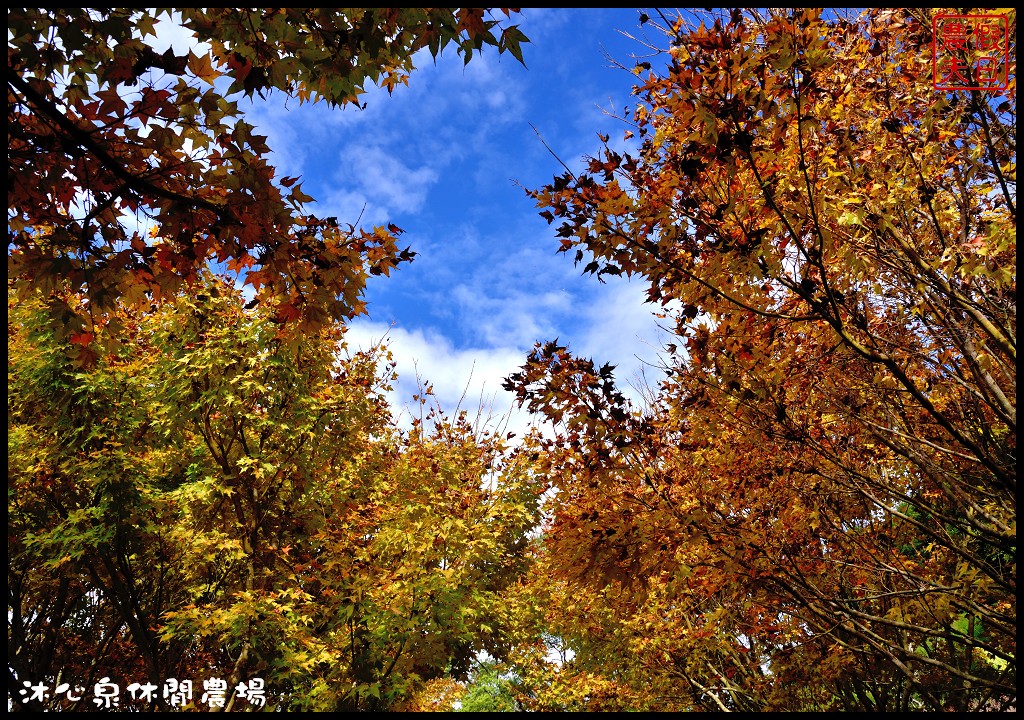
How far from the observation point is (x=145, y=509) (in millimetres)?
10055

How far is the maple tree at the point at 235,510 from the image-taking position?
9445 millimetres

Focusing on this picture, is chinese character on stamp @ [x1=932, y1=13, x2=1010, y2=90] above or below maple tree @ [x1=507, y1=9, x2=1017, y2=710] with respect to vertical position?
above

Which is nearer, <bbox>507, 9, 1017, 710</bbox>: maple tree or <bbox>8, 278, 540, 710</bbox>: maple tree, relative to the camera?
<bbox>507, 9, 1017, 710</bbox>: maple tree

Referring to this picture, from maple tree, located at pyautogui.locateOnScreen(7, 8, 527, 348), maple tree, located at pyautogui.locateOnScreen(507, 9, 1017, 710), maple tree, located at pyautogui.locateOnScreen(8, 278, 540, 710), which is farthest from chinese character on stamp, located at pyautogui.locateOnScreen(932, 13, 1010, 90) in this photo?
maple tree, located at pyautogui.locateOnScreen(8, 278, 540, 710)

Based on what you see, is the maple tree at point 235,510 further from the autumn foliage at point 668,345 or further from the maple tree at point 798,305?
the maple tree at point 798,305

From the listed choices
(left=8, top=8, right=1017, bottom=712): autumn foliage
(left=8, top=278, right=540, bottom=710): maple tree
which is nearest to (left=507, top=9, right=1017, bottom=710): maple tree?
(left=8, top=8, right=1017, bottom=712): autumn foliage

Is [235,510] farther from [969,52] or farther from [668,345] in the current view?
[969,52]

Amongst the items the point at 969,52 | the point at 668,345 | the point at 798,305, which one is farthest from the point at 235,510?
the point at 969,52

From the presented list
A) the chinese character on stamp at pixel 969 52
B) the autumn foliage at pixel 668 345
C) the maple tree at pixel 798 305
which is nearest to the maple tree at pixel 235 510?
the autumn foliage at pixel 668 345

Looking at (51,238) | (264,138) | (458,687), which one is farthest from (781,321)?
(458,687)

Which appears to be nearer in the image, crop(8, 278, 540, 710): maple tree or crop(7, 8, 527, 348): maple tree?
crop(7, 8, 527, 348): maple tree

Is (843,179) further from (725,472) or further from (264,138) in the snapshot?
(264,138)

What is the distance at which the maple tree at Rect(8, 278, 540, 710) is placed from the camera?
9445mm

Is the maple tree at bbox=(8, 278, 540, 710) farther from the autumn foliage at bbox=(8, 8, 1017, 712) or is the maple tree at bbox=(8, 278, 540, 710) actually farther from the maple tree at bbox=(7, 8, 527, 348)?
the maple tree at bbox=(7, 8, 527, 348)
